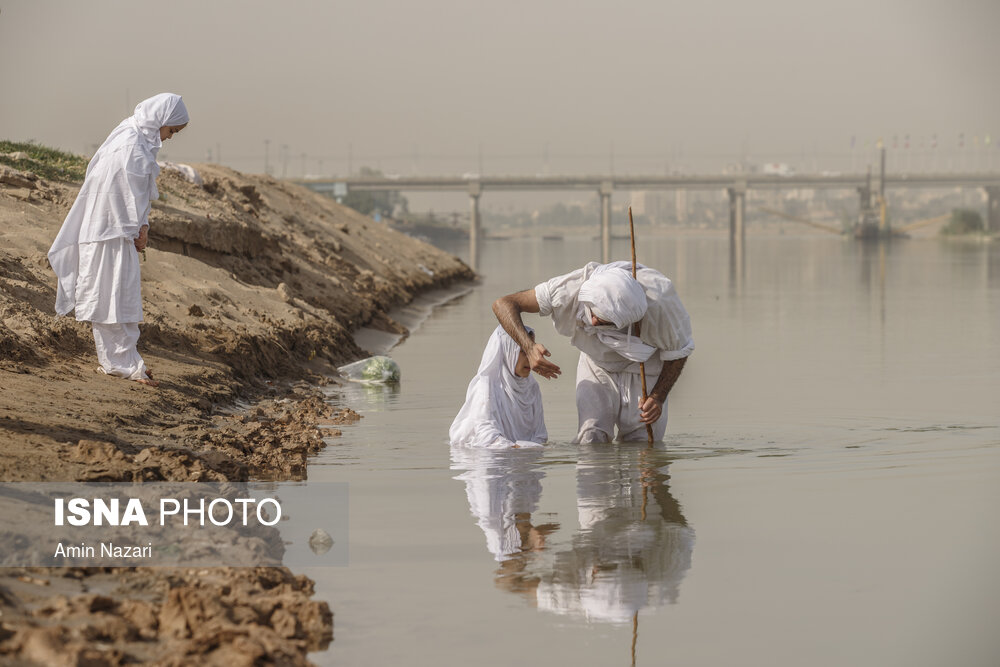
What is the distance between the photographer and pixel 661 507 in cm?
721

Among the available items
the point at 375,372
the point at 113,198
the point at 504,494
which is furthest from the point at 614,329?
the point at 375,372

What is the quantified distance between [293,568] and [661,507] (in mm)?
2223

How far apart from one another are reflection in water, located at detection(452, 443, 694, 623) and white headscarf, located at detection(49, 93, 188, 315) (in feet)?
9.84

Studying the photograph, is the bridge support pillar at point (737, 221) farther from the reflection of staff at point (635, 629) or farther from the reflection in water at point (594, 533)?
the reflection of staff at point (635, 629)

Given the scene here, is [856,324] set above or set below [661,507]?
above

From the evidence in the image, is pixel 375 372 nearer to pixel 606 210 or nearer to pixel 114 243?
pixel 114 243

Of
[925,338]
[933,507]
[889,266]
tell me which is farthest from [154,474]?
[889,266]

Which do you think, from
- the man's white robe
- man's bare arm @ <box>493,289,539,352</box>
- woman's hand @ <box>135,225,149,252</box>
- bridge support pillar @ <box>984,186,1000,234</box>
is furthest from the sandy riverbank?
bridge support pillar @ <box>984,186,1000,234</box>

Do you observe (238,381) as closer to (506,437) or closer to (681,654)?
(506,437)

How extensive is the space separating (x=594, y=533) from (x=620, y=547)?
28cm

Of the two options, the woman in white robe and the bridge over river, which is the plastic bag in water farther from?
the bridge over river

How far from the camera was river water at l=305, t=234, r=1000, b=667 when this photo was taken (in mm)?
4984

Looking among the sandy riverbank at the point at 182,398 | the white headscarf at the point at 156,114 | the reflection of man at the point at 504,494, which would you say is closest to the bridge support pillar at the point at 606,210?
the sandy riverbank at the point at 182,398

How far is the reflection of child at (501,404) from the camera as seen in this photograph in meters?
8.41
